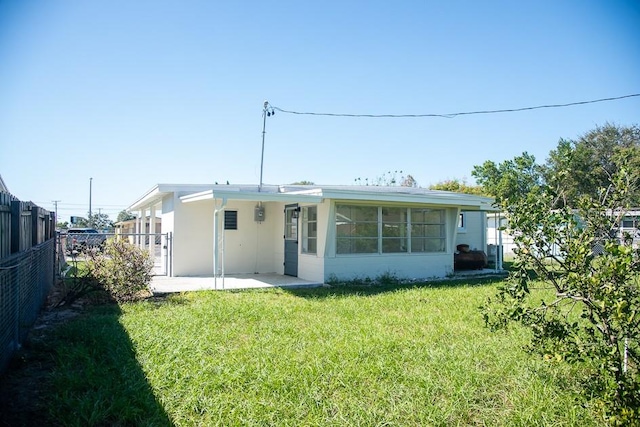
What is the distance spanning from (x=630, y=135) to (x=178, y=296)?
30.6 meters

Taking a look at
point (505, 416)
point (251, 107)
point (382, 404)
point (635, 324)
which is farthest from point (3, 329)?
point (251, 107)

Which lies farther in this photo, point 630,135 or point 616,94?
point 630,135

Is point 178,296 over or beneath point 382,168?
beneath

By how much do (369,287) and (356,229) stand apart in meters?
1.62

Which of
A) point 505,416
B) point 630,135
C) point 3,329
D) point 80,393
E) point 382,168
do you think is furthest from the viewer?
point 382,168

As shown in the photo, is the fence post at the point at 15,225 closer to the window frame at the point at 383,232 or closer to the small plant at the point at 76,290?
the small plant at the point at 76,290

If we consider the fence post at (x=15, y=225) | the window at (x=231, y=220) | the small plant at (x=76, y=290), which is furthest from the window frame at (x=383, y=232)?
the fence post at (x=15, y=225)

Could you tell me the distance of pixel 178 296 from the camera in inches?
339

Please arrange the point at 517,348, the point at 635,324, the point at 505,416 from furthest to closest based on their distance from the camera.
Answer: the point at 517,348 → the point at 505,416 → the point at 635,324

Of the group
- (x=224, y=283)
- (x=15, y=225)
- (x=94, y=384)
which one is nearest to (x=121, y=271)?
(x=224, y=283)

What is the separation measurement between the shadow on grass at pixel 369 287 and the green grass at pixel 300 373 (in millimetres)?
2185

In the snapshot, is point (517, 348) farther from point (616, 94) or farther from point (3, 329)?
point (616, 94)

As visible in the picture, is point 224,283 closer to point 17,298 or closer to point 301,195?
point 301,195

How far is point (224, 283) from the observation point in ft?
33.0
